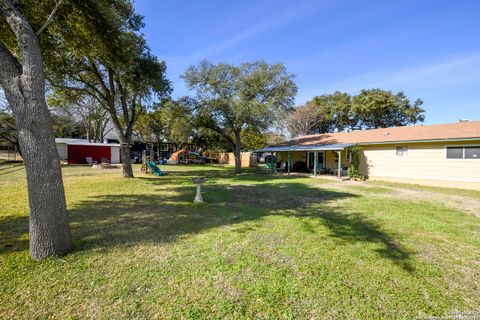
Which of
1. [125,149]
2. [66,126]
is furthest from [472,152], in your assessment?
[66,126]

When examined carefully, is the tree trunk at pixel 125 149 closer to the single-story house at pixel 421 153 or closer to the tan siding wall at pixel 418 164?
the single-story house at pixel 421 153

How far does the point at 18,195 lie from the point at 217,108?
38.4 ft

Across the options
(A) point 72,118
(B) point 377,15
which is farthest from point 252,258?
(A) point 72,118

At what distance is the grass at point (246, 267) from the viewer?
2543 millimetres

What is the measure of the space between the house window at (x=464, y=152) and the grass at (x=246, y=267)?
7254 mm

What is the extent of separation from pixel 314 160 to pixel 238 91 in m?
7.83

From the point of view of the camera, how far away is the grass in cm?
254

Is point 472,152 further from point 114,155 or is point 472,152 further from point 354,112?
point 114,155

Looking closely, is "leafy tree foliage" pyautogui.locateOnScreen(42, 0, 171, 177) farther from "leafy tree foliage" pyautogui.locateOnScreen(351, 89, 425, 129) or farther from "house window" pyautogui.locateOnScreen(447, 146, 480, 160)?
"leafy tree foliage" pyautogui.locateOnScreen(351, 89, 425, 129)

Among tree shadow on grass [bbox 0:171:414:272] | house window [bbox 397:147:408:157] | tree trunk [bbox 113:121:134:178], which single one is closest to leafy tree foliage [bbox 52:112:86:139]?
tree trunk [bbox 113:121:134:178]

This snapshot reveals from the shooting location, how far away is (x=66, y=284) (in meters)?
→ 2.90

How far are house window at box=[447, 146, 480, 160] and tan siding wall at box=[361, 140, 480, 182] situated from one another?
0.19 m

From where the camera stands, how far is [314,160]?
59.2 ft

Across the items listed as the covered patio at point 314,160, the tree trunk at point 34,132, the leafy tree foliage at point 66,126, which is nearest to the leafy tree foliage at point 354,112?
the covered patio at point 314,160
